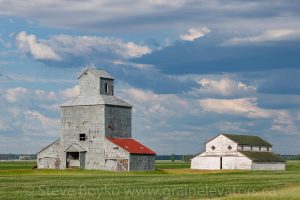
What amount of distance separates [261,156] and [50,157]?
39441mm

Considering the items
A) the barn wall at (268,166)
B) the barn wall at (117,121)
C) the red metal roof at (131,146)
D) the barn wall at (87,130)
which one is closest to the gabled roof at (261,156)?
the barn wall at (268,166)

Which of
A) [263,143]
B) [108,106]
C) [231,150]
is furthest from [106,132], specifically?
[263,143]

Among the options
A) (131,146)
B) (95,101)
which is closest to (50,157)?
(95,101)

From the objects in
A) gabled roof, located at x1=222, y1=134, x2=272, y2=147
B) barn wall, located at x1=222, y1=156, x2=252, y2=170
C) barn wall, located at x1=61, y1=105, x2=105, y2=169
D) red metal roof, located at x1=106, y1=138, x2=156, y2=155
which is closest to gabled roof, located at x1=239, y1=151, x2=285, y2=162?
barn wall, located at x1=222, y1=156, x2=252, y2=170

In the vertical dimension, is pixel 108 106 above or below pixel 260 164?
above

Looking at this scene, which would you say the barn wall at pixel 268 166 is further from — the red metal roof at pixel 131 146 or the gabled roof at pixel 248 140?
the red metal roof at pixel 131 146

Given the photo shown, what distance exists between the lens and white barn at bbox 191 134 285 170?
110 meters

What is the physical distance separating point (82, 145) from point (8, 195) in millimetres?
53777

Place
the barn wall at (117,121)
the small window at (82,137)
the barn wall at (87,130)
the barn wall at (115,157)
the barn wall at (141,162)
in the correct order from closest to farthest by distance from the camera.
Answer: the barn wall at (115,157), the barn wall at (141,162), the barn wall at (87,130), the barn wall at (117,121), the small window at (82,137)

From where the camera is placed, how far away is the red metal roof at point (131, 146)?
288 feet

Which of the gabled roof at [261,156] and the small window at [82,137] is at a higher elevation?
the small window at [82,137]

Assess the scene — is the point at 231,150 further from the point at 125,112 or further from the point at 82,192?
the point at 82,192

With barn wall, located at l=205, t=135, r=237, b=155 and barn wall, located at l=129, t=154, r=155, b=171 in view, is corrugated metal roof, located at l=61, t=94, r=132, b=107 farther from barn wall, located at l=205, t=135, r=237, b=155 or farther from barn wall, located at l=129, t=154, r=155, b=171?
barn wall, located at l=205, t=135, r=237, b=155

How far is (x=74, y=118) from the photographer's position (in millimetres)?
91125
